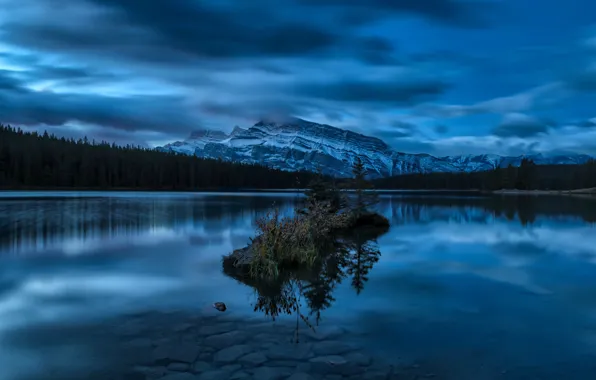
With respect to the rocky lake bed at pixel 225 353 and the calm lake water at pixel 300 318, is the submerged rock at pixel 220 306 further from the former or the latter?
the rocky lake bed at pixel 225 353

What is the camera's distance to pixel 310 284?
40.1 feet

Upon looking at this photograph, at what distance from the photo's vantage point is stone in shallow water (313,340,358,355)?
703 centimetres

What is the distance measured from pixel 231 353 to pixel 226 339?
671 millimetres

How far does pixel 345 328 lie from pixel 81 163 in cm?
14517

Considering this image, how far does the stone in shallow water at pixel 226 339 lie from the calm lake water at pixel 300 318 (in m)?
0.05

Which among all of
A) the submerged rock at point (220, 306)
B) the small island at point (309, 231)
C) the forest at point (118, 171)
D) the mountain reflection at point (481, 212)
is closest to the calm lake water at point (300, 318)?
the submerged rock at point (220, 306)

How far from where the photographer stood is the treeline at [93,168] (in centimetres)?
12181

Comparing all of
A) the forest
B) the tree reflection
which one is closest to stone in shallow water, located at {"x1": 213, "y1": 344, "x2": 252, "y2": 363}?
the tree reflection

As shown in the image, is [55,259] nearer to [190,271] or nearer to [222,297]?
[190,271]

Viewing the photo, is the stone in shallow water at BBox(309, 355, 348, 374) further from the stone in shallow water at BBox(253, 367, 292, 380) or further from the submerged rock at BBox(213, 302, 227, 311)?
the submerged rock at BBox(213, 302, 227, 311)

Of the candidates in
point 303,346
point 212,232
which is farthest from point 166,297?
point 212,232

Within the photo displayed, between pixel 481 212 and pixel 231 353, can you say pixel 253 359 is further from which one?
pixel 481 212

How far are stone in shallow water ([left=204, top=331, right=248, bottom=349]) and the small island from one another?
17.2 ft

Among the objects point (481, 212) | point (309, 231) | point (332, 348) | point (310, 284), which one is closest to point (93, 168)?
point (481, 212)
